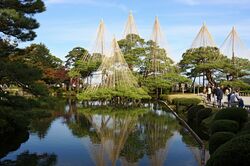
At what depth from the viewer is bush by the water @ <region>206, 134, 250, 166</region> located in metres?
5.49

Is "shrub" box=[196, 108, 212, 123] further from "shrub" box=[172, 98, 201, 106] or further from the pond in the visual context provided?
"shrub" box=[172, 98, 201, 106]

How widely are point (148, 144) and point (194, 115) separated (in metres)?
7.70

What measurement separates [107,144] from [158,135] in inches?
136

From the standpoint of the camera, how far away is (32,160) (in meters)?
12.3

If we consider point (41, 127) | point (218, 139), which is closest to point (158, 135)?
point (218, 139)

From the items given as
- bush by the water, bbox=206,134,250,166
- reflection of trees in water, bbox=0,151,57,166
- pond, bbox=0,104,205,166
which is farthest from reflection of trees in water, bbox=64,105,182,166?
A: bush by the water, bbox=206,134,250,166

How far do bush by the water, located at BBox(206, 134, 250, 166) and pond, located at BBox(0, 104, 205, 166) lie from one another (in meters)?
6.27

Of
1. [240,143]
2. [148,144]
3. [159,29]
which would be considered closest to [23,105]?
[148,144]

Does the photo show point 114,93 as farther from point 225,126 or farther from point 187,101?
point 225,126

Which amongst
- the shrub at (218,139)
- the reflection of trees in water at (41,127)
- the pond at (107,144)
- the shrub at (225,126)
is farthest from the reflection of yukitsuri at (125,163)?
the reflection of trees in water at (41,127)

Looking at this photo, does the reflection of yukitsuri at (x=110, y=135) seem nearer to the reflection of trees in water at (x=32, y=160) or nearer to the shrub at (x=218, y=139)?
the reflection of trees in water at (x=32, y=160)

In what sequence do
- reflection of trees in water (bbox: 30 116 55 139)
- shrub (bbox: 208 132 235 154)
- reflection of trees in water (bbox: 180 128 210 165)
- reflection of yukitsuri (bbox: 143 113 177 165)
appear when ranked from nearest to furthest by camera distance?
shrub (bbox: 208 132 235 154) < reflection of trees in water (bbox: 180 128 210 165) < reflection of yukitsuri (bbox: 143 113 177 165) < reflection of trees in water (bbox: 30 116 55 139)

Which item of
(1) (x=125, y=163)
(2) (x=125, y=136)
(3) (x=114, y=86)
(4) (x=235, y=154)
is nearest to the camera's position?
(4) (x=235, y=154)

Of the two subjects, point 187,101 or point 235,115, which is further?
point 187,101
